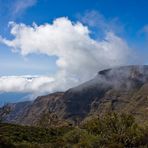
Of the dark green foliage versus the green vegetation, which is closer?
the green vegetation

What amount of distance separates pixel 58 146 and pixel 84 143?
4146 mm

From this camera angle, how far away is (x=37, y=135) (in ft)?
315

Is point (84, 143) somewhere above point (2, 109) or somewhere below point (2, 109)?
below

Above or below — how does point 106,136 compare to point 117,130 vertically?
below

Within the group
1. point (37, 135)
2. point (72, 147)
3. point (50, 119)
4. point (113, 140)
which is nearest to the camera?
point (72, 147)

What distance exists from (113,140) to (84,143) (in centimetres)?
657

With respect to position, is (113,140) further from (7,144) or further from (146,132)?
(7,144)

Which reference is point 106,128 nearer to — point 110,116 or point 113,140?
point 110,116

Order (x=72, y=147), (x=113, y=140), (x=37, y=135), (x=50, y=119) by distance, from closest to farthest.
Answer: (x=72, y=147) → (x=113, y=140) → (x=37, y=135) → (x=50, y=119)

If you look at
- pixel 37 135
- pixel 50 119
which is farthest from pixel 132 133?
pixel 50 119

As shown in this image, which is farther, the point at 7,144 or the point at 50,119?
the point at 50,119

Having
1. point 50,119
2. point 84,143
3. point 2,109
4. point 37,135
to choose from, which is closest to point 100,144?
point 84,143

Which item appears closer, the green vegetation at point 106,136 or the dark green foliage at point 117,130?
the green vegetation at point 106,136

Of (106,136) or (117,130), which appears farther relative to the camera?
(117,130)
